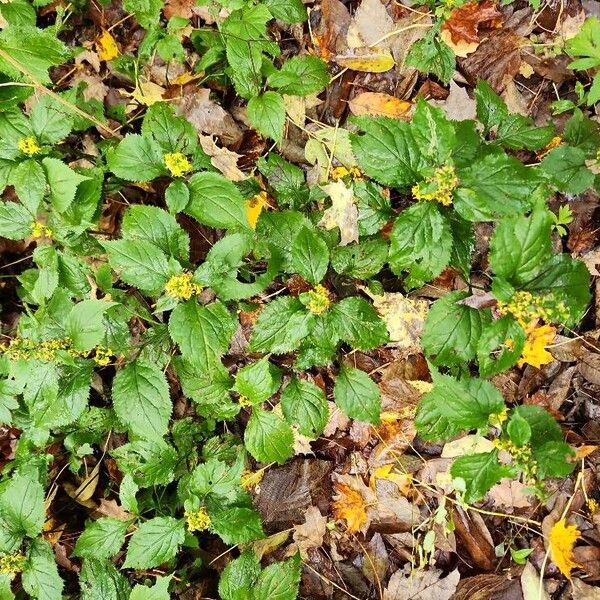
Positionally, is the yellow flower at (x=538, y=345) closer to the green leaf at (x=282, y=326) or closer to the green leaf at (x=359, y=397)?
the green leaf at (x=359, y=397)

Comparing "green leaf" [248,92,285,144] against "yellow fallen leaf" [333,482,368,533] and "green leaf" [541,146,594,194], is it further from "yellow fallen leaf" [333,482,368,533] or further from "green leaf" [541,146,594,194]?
"yellow fallen leaf" [333,482,368,533]

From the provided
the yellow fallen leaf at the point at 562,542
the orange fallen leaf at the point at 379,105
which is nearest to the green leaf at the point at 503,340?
the yellow fallen leaf at the point at 562,542

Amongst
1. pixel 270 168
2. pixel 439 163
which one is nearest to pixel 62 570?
pixel 270 168

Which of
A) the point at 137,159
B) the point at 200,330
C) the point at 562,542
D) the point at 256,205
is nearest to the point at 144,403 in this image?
the point at 200,330

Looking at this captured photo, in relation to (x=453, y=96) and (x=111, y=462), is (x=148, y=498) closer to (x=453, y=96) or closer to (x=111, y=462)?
(x=111, y=462)

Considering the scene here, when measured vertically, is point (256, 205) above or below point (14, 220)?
below

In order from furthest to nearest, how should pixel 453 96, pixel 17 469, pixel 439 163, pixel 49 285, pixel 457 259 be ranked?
pixel 453 96, pixel 17 469, pixel 49 285, pixel 457 259, pixel 439 163

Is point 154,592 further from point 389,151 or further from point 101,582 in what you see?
point 389,151
